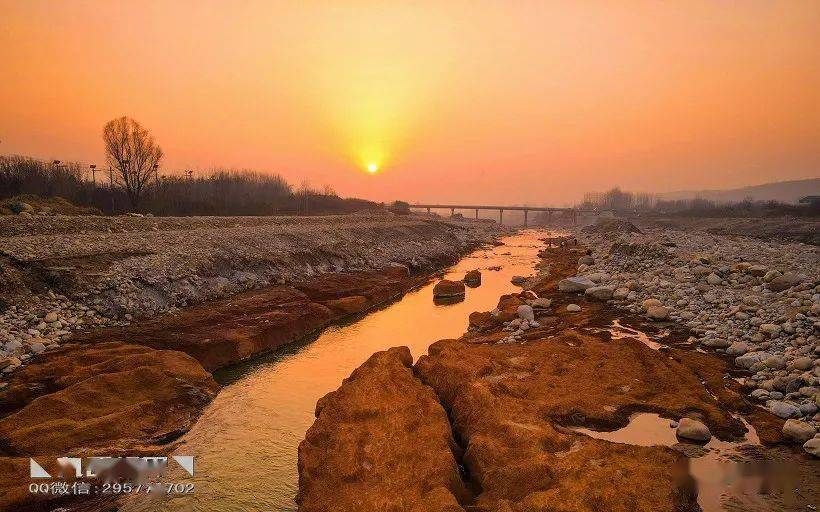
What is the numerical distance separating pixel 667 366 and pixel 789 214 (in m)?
79.6

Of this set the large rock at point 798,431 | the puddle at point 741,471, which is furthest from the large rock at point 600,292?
the large rock at point 798,431

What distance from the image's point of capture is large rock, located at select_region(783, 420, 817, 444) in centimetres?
756

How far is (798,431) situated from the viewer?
7.65m

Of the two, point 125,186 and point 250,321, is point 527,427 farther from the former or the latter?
point 125,186

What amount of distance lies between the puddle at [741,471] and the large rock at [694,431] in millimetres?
115

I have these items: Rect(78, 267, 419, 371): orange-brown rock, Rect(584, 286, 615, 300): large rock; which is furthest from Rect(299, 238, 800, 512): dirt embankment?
Rect(78, 267, 419, 371): orange-brown rock

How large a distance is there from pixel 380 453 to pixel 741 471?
19.6 feet

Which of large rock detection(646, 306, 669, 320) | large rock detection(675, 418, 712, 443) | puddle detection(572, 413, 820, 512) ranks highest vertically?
large rock detection(646, 306, 669, 320)

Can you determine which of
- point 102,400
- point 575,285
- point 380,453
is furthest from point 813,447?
point 102,400

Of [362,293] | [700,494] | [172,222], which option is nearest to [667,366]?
[700,494]

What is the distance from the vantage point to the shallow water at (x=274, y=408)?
7.69 meters

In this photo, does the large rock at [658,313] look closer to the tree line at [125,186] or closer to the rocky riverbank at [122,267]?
the rocky riverbank at [122,267]

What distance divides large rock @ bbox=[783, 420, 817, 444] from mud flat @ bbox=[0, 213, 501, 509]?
12.1 metres

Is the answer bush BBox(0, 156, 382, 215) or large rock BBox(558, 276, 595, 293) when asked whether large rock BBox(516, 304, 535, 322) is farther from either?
bush BBox(0, 156, 382, 215)
